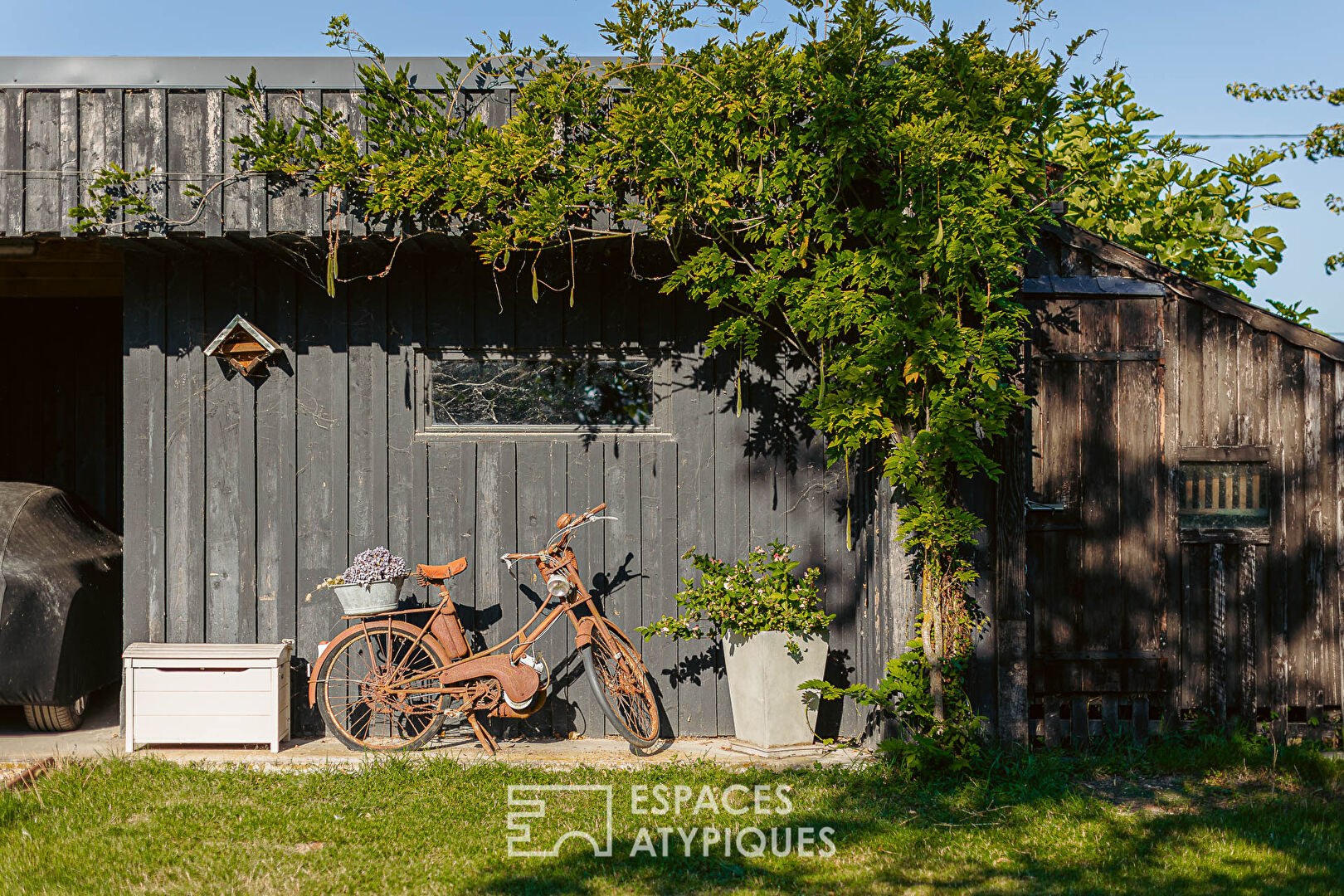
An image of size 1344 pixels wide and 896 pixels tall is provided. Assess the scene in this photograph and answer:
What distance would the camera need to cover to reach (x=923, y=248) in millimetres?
4418

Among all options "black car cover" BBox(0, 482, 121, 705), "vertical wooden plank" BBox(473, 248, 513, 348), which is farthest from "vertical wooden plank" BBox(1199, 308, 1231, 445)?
"black car cover" BBox(0, 482, 121, 705)

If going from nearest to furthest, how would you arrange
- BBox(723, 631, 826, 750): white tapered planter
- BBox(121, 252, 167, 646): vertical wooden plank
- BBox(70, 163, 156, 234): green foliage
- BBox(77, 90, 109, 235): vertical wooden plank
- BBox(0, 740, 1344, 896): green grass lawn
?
BBox(0, 740, 1344, 896): green grass lawn → BBox(70, 163, 156, 234): green foliage → BBox(77, 90, 109, 235): vertical wooden plank → BBox(723, 631, 826, 750): white tapered planter → BBox(121, 252, 167, 646): vertical wooden plank

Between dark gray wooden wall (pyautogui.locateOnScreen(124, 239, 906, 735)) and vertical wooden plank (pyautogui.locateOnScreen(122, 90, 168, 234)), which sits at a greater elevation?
vertical wooden plank (pyautogui.locateOnScreen(122, 90, 168, 234))

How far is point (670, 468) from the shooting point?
5352 mm

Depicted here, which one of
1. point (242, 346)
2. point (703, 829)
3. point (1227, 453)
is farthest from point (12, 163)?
point (1227, 453)

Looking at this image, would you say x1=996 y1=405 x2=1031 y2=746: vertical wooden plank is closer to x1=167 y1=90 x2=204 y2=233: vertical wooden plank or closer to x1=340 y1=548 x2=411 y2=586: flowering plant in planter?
x1=340 y1=548 x2=411 y2=586: flowering plant in planter

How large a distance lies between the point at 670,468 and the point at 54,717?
143 inches

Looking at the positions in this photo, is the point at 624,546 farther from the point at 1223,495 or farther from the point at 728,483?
the point at 1223,495

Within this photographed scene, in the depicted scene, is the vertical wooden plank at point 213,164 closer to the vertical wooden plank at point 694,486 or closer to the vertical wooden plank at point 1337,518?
the vertical wooden plank at point 694,486

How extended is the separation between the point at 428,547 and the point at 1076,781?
3.43m

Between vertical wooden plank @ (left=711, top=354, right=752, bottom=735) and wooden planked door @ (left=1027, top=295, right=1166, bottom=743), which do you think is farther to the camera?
vertical wooden plank @ (left=711, top=354, right=752, bottom=735)

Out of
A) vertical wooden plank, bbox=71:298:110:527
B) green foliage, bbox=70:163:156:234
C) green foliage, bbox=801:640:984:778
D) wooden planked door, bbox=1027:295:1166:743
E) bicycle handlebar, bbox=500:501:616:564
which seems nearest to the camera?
green foliage, bbox=801:640:984:778

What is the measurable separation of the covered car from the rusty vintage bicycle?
53.8 inches

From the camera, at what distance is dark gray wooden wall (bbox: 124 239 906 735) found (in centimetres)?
525
